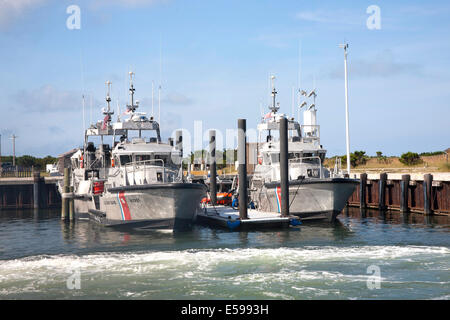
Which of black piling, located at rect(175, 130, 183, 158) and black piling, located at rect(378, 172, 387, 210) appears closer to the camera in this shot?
black piling, located at rect(175, 130, 183, 158)

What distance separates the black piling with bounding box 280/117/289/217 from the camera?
75.8 feet

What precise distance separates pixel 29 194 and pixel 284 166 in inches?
1062

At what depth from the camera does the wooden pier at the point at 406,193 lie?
27.1 m

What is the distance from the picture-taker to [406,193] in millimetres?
29484

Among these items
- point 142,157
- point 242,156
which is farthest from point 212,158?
point 242,156

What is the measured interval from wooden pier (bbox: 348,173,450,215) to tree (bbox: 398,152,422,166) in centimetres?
2222

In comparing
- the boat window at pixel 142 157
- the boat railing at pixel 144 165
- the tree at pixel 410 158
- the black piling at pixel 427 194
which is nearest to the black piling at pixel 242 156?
the boat railing at pixel 144 165

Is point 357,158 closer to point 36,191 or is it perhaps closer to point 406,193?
point 406,193

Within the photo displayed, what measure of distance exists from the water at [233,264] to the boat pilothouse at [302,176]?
1.52 metres

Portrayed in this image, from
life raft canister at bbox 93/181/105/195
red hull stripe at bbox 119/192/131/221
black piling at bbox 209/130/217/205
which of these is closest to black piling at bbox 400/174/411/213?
black piling at bbox 209/130/217/205

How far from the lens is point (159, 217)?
862 inches

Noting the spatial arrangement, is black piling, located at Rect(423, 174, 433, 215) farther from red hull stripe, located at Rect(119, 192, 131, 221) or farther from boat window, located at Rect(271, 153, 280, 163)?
red hull stripe, located at Rect(119, 192, 131, 221)

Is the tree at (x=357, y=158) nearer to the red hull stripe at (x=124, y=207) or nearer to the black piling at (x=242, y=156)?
the black piling at (x=242, y=156)
